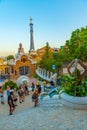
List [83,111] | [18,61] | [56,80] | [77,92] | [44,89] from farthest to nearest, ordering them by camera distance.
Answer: [18,61]
[56,80]
[44,89]
[77,92]
[83,111]

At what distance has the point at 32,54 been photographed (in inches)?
2496

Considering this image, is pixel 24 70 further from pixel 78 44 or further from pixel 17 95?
pixel 17 95


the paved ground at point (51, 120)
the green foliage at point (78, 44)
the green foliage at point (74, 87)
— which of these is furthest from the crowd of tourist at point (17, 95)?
the green foliage at point (78, 44)

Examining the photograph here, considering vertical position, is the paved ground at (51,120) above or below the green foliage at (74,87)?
below

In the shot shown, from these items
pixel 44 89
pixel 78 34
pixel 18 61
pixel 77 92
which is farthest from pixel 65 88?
pixel 18 61

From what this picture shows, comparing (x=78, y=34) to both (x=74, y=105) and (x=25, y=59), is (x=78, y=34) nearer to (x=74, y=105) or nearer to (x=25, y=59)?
(x=25, y=59)

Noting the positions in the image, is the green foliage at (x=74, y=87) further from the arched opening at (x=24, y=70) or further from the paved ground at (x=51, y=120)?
the arched opening at (x=24, y=70)

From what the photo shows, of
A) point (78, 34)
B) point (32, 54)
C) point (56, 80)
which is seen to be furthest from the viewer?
A: point (32, 54)

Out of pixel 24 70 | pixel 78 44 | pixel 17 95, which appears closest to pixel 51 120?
pixel 17 95

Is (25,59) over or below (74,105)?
over

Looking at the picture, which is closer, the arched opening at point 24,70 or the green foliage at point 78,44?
the green foliage at point 78,44

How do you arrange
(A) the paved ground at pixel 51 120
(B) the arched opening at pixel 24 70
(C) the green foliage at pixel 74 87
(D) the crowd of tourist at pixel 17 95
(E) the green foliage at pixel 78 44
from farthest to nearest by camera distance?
(B) the arched opening at pixel 24 70, (E) the green foliage at pixel 78 44, (D) the crowd of tourist at pixel 17 95, (C) the green foliage at pixel 74 87, (A) the paved ground at pixel 51 120

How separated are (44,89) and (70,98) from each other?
1406cm

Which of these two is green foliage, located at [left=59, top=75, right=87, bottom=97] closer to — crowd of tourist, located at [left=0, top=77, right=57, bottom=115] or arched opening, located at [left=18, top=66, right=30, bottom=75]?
crowd of tourist, located at [left=0, top=77, right=57, bottom=115]
